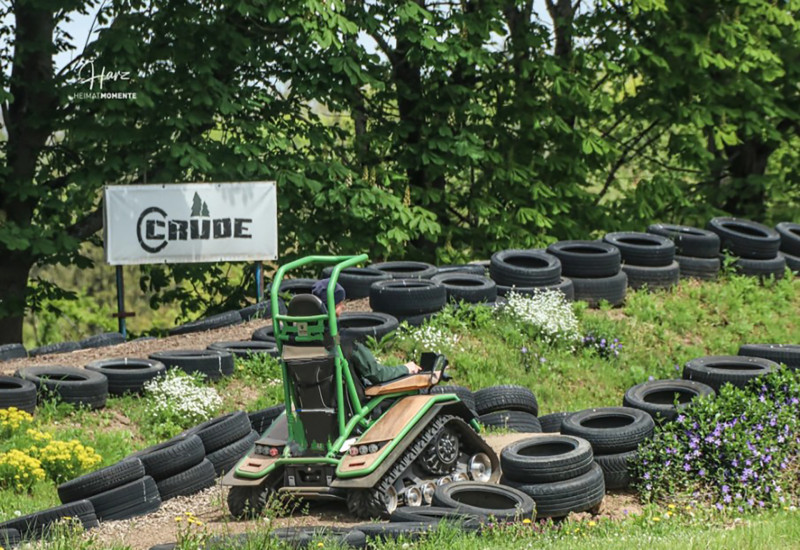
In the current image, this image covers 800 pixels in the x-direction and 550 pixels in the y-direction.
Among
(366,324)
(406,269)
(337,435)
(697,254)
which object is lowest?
(337,435)

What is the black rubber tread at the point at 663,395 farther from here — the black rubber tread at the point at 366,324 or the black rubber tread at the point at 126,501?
the black rubber tread at the point at 126,501

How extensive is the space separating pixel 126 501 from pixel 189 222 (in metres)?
8.81

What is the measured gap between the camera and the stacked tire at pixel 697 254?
719 inches

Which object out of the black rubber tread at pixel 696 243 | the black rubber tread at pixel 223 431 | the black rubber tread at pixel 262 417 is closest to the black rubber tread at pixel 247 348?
the black rubber tread at pixel 262 417

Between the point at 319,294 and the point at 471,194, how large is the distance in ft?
49.3

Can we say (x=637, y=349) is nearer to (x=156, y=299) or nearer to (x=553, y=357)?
(x=553, y=357)

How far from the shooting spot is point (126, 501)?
969 cm

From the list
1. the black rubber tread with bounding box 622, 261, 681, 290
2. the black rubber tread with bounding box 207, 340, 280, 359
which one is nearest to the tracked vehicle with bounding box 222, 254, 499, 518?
the black rubber tread with bounding box 207, 340, 280, 359

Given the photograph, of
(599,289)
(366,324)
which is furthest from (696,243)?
(366,324)

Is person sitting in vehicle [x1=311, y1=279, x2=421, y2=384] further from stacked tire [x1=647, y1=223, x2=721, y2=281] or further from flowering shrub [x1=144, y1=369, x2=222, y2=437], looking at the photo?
stacked tire [x1=647, y1=223, x2=721, y2=281]

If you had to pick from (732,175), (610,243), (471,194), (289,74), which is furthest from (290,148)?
(732,175)

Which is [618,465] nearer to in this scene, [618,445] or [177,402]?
[618,445]

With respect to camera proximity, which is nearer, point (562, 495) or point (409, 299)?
point (562, 495)

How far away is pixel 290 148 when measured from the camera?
22.0 metres
